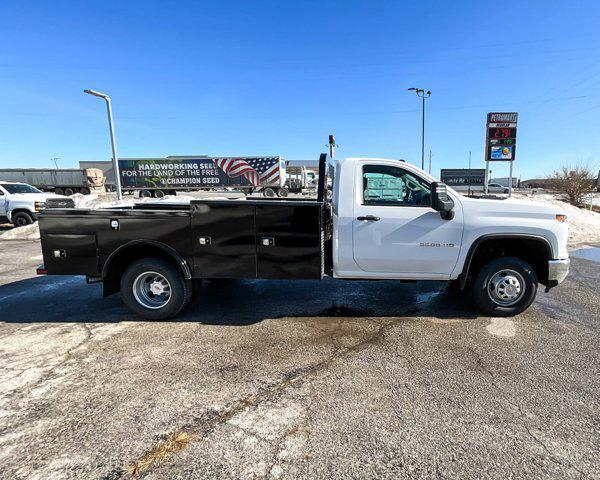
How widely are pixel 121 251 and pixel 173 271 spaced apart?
71 centimetres

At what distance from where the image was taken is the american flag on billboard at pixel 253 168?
31.2 metres

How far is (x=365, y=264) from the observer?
15.2 feet

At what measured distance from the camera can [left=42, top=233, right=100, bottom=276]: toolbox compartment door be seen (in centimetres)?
458

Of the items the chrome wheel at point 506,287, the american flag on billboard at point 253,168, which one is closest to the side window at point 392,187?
the chrome wheel at point 506,287

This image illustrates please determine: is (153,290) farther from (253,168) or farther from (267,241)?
(253,168)

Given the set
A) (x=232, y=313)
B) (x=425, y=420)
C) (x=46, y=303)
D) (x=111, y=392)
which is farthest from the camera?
(x=46, y=303)

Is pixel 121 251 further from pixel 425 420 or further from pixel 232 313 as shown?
pixel 425 420

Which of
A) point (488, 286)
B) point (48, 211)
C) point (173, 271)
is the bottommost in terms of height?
point (488, 286)

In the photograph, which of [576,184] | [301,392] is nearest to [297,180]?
[576,184]

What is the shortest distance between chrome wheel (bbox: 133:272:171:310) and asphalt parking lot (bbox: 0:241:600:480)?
0.32 metres

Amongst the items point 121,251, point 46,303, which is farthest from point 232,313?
point 46,303

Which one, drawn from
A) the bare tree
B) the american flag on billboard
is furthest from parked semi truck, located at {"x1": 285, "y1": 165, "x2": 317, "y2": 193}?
the bare tree

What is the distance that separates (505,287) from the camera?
4676 mm

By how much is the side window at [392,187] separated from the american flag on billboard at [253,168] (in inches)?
1073
